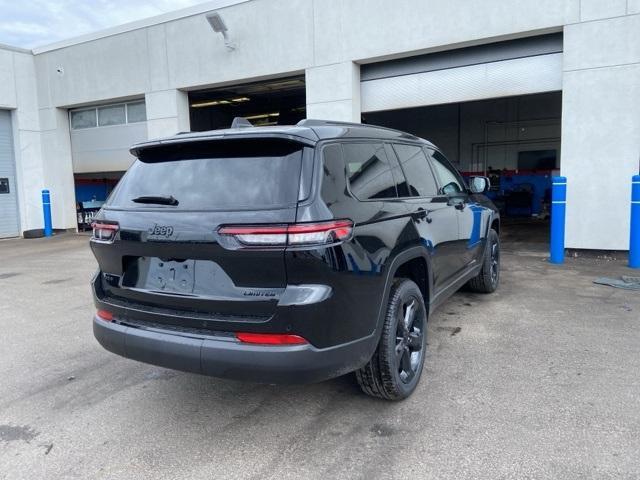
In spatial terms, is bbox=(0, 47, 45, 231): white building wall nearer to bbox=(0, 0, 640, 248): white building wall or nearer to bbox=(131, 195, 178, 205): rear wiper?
bbox=(0, 0, 640, 248): white building wall

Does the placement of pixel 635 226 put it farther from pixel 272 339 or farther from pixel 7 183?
pixel 7 183

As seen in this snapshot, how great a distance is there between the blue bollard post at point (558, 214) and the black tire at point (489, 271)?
7.28 feet

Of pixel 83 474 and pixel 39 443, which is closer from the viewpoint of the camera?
pixel 83 474

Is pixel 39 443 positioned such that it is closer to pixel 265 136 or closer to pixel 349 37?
pixel 265 136

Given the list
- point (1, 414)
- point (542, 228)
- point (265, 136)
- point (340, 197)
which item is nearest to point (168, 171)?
point (265, 136)

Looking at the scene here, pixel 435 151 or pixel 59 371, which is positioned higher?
pixel 435 151

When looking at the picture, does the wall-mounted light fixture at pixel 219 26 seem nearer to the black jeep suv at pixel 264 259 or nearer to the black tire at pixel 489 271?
the black tire at pixel 489 271

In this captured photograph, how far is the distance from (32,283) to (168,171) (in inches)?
232

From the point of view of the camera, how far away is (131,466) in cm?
269

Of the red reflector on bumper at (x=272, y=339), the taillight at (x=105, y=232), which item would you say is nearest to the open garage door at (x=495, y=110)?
the taillight at (x=105, y=232)

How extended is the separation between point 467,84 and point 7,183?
41.9ft

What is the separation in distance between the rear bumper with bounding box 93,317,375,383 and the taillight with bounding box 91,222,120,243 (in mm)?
615

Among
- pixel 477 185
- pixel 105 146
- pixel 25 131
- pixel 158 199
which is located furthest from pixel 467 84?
pixel 25 131

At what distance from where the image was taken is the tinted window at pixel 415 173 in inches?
147
